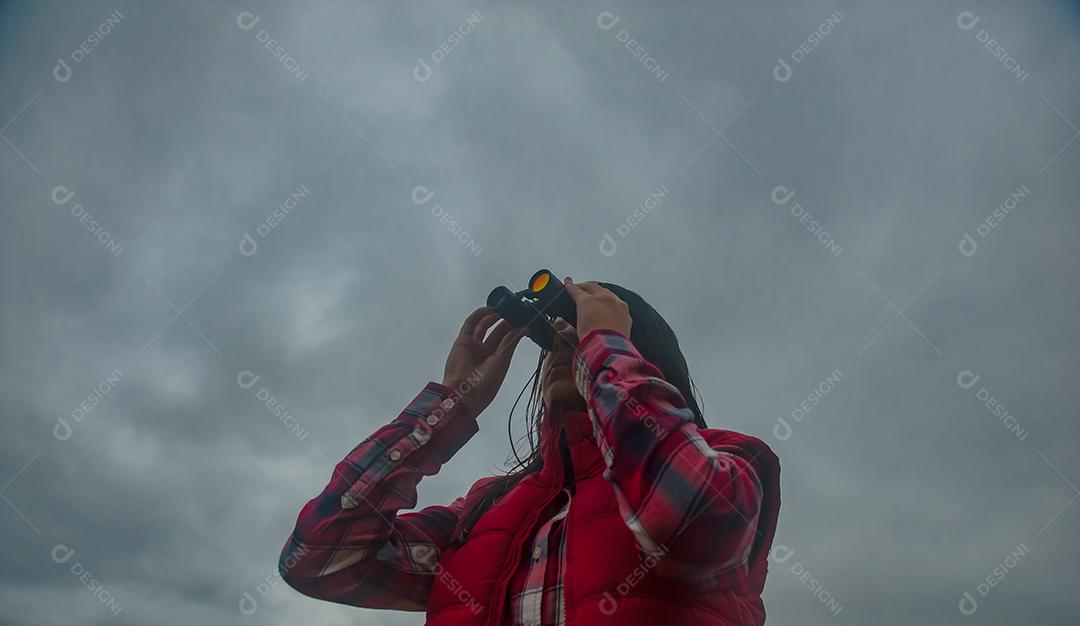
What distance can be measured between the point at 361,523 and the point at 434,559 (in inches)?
9.7

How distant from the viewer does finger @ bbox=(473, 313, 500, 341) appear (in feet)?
6.84

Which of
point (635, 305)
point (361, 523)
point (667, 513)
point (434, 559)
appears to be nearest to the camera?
point (667, 513)

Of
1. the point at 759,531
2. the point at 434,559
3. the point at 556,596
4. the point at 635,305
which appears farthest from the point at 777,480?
the point at 434,559

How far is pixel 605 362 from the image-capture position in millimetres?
1410

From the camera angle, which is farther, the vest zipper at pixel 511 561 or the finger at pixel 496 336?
the finger at pixel 496 336

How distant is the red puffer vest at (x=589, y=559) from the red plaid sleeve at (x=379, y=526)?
12 centimetres

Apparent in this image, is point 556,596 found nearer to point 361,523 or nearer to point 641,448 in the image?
point 641,448

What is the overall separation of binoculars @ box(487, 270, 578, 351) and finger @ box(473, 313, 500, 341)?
8 cm

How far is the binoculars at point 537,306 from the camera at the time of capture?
72.4 inches

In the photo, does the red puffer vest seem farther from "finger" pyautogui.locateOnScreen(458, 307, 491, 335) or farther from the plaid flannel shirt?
"finger" pyautogui.locateOnScreen(458, 307, 491, 335)

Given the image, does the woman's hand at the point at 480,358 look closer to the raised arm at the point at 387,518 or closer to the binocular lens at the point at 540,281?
the raised arm at the point at 387,518

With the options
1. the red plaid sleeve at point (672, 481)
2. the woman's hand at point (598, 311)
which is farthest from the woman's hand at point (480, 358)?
the red plaid sleeve at point (672, 481)

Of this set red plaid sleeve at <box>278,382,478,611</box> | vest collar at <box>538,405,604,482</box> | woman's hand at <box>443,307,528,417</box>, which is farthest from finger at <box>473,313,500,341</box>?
vest collar at <box>538,405,604,482</box>

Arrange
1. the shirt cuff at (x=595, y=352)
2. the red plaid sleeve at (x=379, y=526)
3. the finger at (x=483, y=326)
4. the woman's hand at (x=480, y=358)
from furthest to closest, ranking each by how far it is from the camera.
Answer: the finger at (x=483, y=326) → the woman's hand at (x=480, y=358) → the red plaid sleeve at (x=379, y=526) → the shirt cuff at (x=595, y=352)
